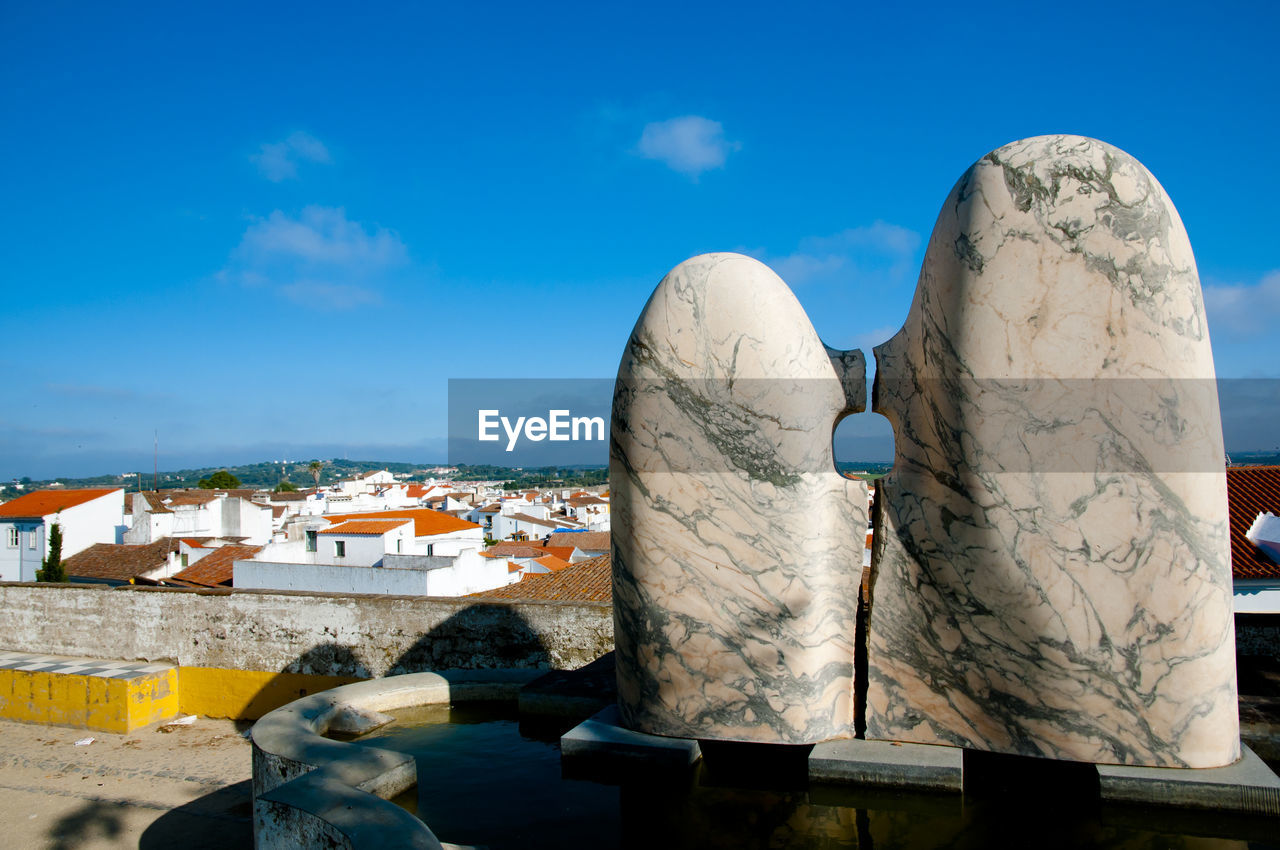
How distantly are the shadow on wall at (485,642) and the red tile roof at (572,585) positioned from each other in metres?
6.71

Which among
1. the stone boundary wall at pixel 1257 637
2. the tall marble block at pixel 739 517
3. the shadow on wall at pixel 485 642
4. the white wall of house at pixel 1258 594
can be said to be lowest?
the white wall of house at pixel 1258 594

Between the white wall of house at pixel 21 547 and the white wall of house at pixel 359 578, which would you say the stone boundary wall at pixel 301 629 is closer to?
the white wall of house at pixel 359 578

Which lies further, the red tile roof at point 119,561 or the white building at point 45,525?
the white building at point 45,525

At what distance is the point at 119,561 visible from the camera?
29.2 metres

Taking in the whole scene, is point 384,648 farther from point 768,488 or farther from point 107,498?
point 107,498

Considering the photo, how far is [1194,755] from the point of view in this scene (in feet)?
12.8

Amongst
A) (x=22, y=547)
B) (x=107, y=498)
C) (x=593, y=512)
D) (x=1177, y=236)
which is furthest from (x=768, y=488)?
(x=593, y=512)

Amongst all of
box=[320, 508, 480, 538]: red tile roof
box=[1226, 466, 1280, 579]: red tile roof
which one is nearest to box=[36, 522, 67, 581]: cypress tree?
box=[320, 508, 480, 538]: red tile roof

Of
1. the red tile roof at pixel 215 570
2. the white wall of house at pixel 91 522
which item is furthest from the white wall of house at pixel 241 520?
the red tile roof at pixel 215 570

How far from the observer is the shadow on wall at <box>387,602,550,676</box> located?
27.2 ft

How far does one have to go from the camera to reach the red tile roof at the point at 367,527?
25.5 meters

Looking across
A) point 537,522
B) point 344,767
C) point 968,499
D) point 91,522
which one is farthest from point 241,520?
point 968,499

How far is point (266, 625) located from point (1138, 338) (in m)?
9.33

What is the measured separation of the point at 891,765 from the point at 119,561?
3193 centimetres
